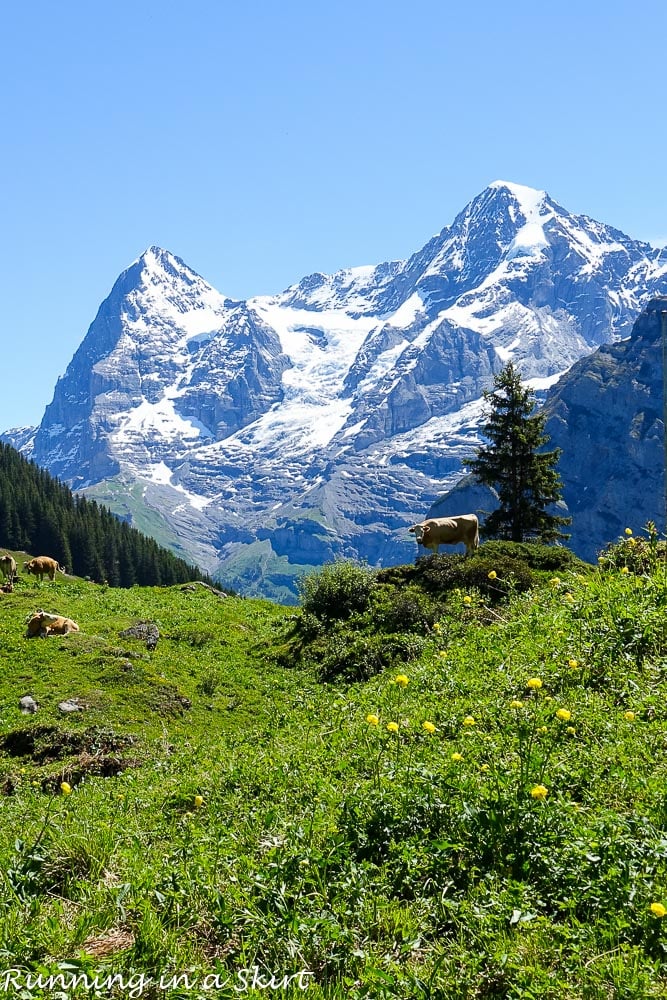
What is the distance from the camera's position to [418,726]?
30.7 feet

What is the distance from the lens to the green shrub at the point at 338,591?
2430cm

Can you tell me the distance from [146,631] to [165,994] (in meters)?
20.6

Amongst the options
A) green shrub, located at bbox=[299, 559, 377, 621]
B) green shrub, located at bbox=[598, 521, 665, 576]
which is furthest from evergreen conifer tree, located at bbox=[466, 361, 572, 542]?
green shrub, located at bbox=[598, 521, 665, 576]

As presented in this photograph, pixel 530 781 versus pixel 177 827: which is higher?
pixel 530 781

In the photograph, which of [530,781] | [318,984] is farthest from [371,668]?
[318,984]

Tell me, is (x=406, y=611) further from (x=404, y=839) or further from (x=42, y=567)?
(x=42, y=567)

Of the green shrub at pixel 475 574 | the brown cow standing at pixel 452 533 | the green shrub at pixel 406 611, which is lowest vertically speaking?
the green shrub at pixel 406 611

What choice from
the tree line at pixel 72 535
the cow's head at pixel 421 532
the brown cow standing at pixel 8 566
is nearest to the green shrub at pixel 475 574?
the cow's head at pixel 421 532

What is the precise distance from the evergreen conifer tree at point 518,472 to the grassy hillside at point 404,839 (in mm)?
31169

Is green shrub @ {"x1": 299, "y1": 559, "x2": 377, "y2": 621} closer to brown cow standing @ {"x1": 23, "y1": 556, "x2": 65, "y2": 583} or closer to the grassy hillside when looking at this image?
the grassy hillside

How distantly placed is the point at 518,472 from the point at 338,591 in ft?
81.6

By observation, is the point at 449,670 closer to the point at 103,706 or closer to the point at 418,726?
the point at 418,726

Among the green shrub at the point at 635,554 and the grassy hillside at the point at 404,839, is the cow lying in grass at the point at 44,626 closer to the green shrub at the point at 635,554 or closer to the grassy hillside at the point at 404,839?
the grassy hillside at the point at 404,839

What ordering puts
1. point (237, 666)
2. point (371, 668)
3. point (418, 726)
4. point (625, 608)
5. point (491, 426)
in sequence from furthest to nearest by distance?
point (491, 426) < point (237, 666) < point (371, 668) < point (625, 608) < point (418, 726)
